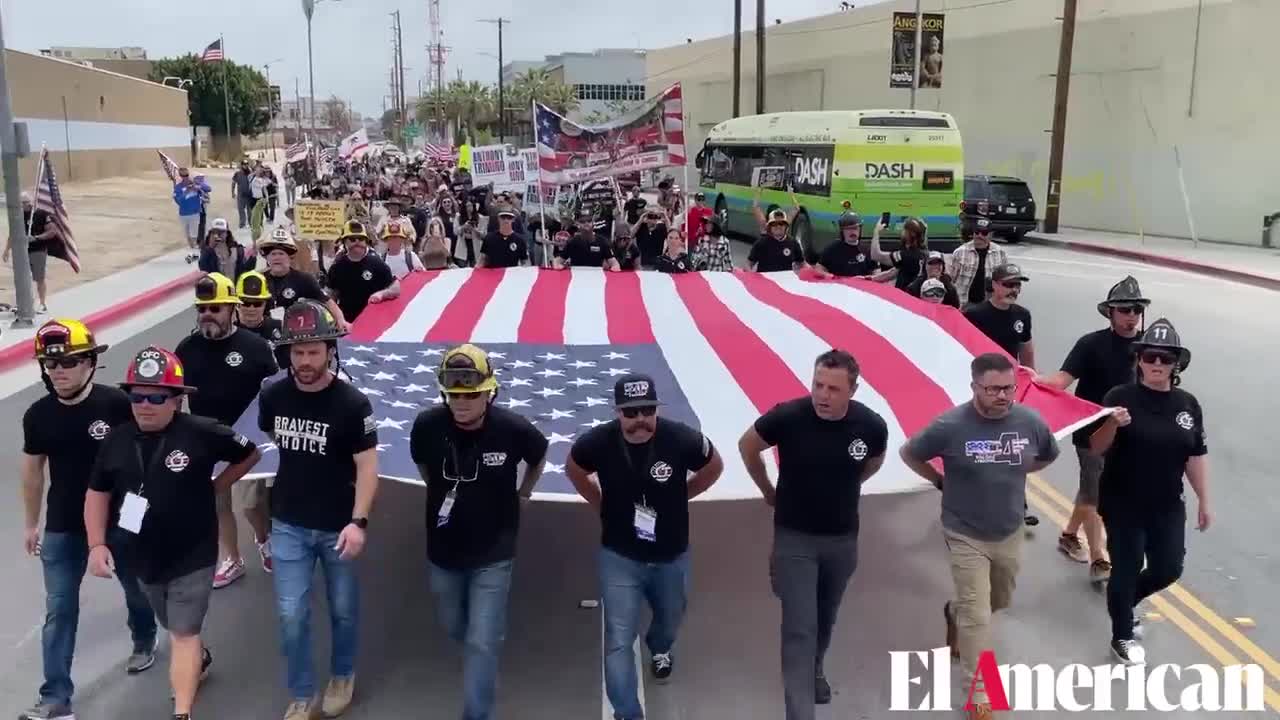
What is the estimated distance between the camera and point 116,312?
16.3 meters

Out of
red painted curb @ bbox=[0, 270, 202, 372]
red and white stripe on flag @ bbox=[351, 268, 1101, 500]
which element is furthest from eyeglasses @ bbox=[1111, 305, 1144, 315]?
red painted curb @ bbox=[0, 270, 202, 372]

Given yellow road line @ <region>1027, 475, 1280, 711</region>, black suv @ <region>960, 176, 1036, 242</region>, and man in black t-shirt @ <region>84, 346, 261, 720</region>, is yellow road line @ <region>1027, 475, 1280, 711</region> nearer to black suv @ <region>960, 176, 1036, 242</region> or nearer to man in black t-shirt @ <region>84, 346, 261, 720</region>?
man in black t-shirt @ <region>84, 346, 261, 720</region>

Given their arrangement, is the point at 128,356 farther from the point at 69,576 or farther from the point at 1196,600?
the point at 1196,600

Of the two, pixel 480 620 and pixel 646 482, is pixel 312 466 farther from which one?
pixel 646 482

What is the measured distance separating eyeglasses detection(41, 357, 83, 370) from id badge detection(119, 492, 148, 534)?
64 cm

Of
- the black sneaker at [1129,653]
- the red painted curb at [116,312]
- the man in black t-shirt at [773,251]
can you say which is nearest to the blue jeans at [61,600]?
the black sneaker at [1129,653]

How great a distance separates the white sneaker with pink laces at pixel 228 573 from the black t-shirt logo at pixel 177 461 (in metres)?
2.11

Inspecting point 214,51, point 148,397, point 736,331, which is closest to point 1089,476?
point 736,331

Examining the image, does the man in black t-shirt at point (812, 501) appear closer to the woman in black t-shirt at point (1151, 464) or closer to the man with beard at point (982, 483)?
the man with beard at point (982, 483)

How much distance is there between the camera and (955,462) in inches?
195

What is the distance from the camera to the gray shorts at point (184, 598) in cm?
457

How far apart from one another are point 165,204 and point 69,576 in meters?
36.4

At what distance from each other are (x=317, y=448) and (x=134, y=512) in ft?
2.47

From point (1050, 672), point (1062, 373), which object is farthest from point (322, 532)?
point (1062, 373)
